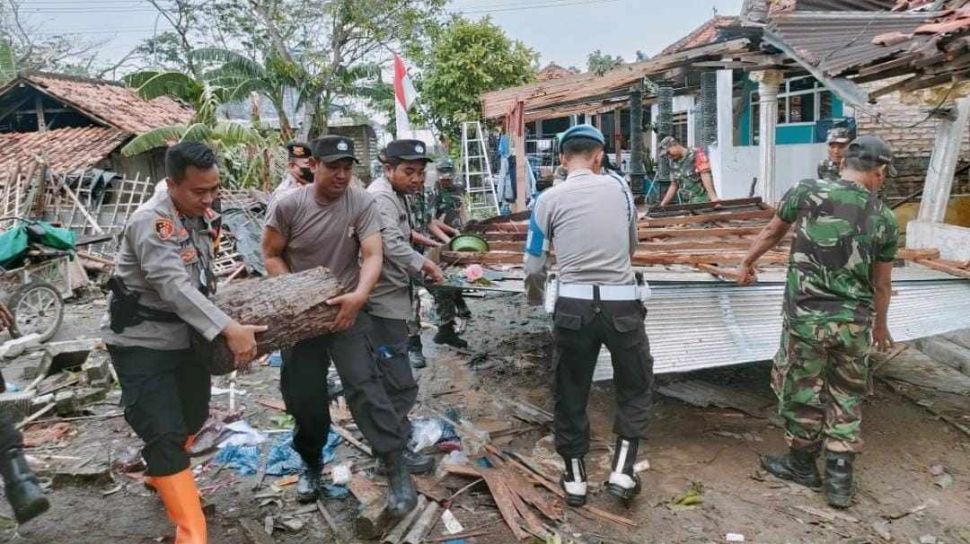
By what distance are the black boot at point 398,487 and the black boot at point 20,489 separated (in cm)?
144

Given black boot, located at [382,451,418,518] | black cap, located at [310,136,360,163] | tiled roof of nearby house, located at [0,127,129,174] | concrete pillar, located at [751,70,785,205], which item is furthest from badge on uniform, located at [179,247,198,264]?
tiled roof of nearby house, located at [0,127,129,174]

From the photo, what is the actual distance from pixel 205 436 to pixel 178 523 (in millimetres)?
1540

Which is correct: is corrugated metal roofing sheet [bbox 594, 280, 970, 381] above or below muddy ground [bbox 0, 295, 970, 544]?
above

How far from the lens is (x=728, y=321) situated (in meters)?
4.18

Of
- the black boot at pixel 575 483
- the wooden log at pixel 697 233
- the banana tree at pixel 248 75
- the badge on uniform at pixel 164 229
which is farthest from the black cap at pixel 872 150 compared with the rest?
the banana tree at pixel 248 75

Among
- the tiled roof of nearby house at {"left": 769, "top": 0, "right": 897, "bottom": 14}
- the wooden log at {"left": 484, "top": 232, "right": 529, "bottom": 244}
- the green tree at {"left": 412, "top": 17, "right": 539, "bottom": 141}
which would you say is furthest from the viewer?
the green tree at {"left": 412, "top": 17, "right": 539, "bottom": 141}

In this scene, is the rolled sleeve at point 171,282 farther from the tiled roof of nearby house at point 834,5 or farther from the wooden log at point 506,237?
the tiled roof of nearby house at point 834,5

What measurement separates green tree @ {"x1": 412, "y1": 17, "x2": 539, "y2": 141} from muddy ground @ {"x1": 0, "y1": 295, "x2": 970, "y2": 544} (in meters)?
14.2

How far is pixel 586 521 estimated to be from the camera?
339 cm

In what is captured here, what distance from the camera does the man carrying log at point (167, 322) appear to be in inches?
105

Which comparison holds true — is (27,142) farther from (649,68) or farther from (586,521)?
(586,521)

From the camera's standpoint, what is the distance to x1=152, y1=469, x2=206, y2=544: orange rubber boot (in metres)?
2.84

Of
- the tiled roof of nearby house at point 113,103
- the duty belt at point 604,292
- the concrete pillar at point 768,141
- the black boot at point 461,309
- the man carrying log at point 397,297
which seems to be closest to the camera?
the duty belt at point 604,292

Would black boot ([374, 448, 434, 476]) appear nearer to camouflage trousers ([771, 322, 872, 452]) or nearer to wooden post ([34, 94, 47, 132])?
camouflage trousers ([771, 322, 872, 452])
